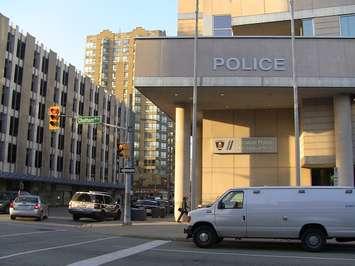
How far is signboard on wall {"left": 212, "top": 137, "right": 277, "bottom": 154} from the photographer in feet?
116

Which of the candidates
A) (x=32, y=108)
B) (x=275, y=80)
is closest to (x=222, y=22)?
(x=275, y=80)

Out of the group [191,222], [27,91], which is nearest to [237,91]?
[191,222]

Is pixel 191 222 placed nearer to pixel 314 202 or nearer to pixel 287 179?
pixel 314 202

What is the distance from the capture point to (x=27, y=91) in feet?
223

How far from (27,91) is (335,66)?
46.9m

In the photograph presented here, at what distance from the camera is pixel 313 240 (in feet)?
56.9

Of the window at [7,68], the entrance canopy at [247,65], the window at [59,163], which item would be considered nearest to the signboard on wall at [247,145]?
the entrance canopy at [247,65]

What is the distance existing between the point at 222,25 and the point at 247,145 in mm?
8840

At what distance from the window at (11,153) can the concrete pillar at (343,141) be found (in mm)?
43474

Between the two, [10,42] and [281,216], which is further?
[10,42]

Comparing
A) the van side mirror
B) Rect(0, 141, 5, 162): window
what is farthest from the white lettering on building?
Rect(0, 141, 5, 162): window

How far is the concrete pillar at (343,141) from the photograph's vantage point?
30.3 metres

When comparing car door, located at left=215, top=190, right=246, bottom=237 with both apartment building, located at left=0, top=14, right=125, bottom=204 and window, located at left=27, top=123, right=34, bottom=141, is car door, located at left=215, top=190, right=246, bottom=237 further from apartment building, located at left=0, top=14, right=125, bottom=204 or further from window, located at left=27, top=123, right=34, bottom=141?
window, located at left=27, top=123, right=34, bottom=141

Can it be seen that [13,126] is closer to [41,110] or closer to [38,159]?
[41,110]
